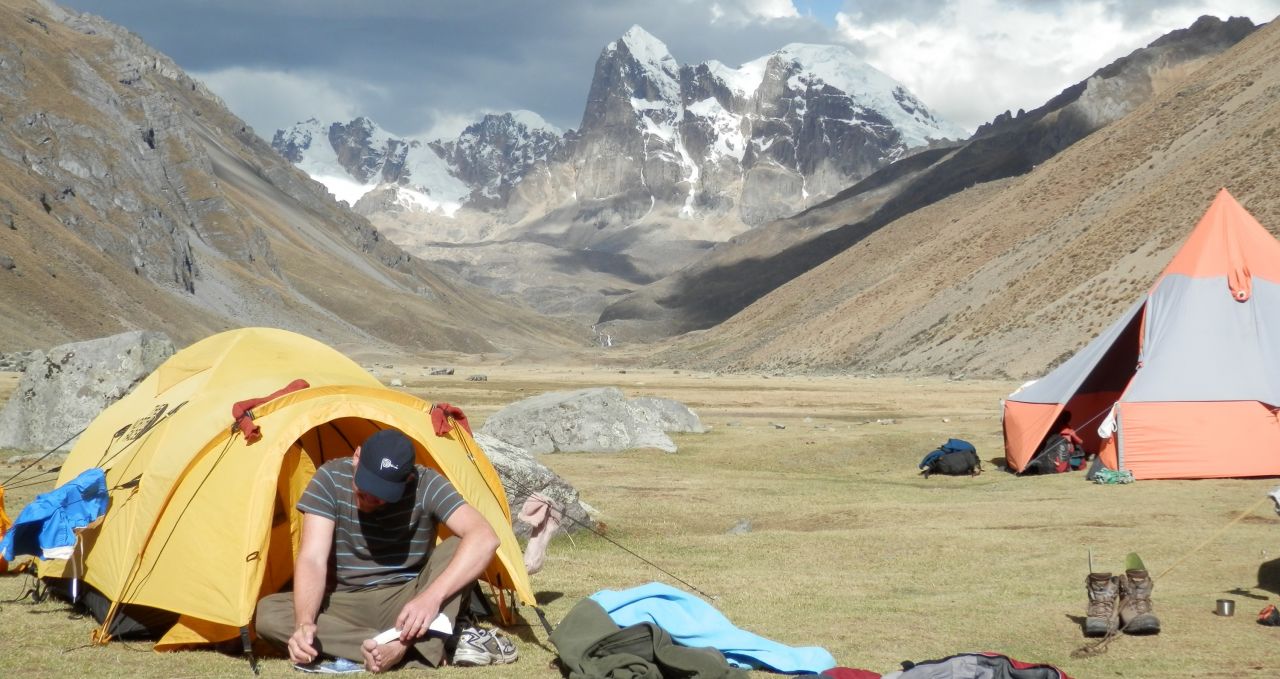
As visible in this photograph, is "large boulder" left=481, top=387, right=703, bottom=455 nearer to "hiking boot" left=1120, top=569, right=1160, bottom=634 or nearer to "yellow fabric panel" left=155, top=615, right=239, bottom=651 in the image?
"yellow fabric panel" left=155, top=615, right=239, bottom=651

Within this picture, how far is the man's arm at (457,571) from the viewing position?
9742 millimetres

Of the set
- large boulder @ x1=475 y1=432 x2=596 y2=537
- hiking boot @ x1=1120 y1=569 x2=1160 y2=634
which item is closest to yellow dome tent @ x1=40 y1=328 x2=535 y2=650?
large boulder @ x1=475 y1=432 x2=596 y2=537

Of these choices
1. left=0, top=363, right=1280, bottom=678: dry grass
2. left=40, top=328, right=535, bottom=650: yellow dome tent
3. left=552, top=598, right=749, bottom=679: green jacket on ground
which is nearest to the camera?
left=552, top=598, right=749, bottom=679: green jacket on ground

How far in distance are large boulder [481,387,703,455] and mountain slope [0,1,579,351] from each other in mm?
57329

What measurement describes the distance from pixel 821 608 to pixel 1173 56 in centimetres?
18938

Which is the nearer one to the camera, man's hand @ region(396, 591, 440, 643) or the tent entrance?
man's hand @ region(396, 591, 440, 643)

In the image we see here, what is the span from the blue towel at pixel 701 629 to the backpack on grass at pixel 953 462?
1784cm

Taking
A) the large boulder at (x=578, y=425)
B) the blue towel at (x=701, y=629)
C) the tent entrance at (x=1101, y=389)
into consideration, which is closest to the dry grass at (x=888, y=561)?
the blue towel at (x=701, y=629)

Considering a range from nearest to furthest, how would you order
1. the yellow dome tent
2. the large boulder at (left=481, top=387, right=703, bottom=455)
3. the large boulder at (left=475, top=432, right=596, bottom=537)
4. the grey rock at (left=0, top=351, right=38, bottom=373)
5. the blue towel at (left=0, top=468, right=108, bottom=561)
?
the yellow dome tent → the blue towel at (left=0, top=468, right=108, bottom=561) → the large boulder at (left=475, top=432, right=596, bottom=537) → the large boulder at (left=481, top=387, right=703, bottom=455) → the grey rock at (left=0, top=351, right=38, bottom=373)

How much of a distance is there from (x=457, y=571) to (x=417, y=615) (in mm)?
481

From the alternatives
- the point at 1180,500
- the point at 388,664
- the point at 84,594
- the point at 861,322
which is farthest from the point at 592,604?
the point at 861,322

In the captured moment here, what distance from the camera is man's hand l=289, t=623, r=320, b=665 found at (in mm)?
9734

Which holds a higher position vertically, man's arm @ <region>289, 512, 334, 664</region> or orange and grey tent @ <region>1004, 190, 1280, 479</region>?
orange and grey tent @ <region>1004, 190, 1280, 479</region>

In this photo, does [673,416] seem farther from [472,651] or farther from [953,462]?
[472,651]
